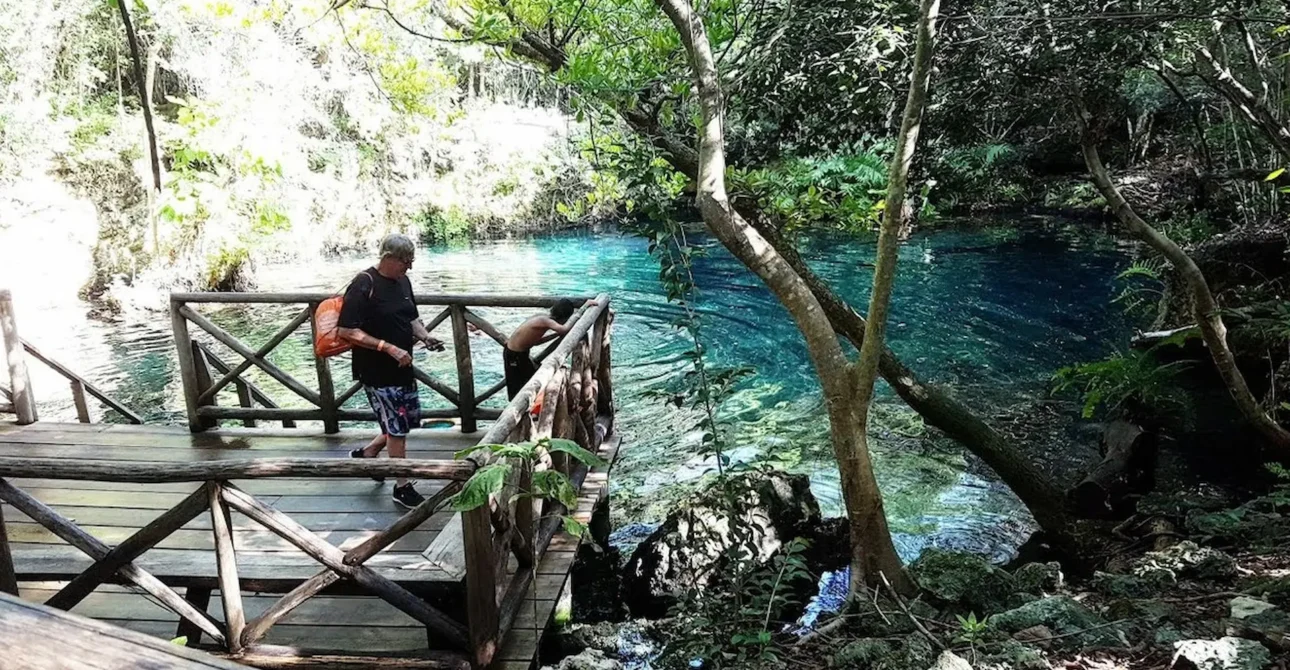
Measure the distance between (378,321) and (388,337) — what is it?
12 centimetres

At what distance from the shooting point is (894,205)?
4.65 m

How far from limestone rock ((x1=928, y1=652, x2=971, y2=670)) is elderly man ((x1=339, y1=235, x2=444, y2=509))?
3239 millimetres

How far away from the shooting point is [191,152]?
36.6 feet

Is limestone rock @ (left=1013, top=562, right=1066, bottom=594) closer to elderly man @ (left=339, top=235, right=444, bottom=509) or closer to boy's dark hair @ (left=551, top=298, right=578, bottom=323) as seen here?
boy's dark hair @ (left=551, top=298, right=578, bottom=323)

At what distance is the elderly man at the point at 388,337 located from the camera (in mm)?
5113

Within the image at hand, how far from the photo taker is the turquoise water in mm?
8805

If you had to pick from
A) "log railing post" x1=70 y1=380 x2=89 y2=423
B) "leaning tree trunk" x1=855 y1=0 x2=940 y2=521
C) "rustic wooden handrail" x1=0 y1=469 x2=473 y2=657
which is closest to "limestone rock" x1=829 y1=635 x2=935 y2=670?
"leaning tree trunk" x1=855 y1=0 x2=940 y2=521

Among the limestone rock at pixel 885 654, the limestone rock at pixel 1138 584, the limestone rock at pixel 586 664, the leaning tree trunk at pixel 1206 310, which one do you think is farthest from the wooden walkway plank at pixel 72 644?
the leaning tree trunk at pixel 1206 310

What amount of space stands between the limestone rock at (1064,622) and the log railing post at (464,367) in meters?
4.00

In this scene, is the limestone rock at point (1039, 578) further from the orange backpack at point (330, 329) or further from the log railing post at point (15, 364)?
the log railing post at point (15, 364)

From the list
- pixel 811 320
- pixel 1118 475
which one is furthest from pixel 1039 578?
pixel 1118 475

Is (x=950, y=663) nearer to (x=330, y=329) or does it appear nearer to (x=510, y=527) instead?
(x=510, y=527)

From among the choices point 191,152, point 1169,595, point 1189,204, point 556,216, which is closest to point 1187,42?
point 1169,595

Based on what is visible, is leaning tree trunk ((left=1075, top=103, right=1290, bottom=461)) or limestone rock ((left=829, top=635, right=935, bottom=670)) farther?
leaning tree trunk ((left=1075, top=103, right=1290, bottom=461))
